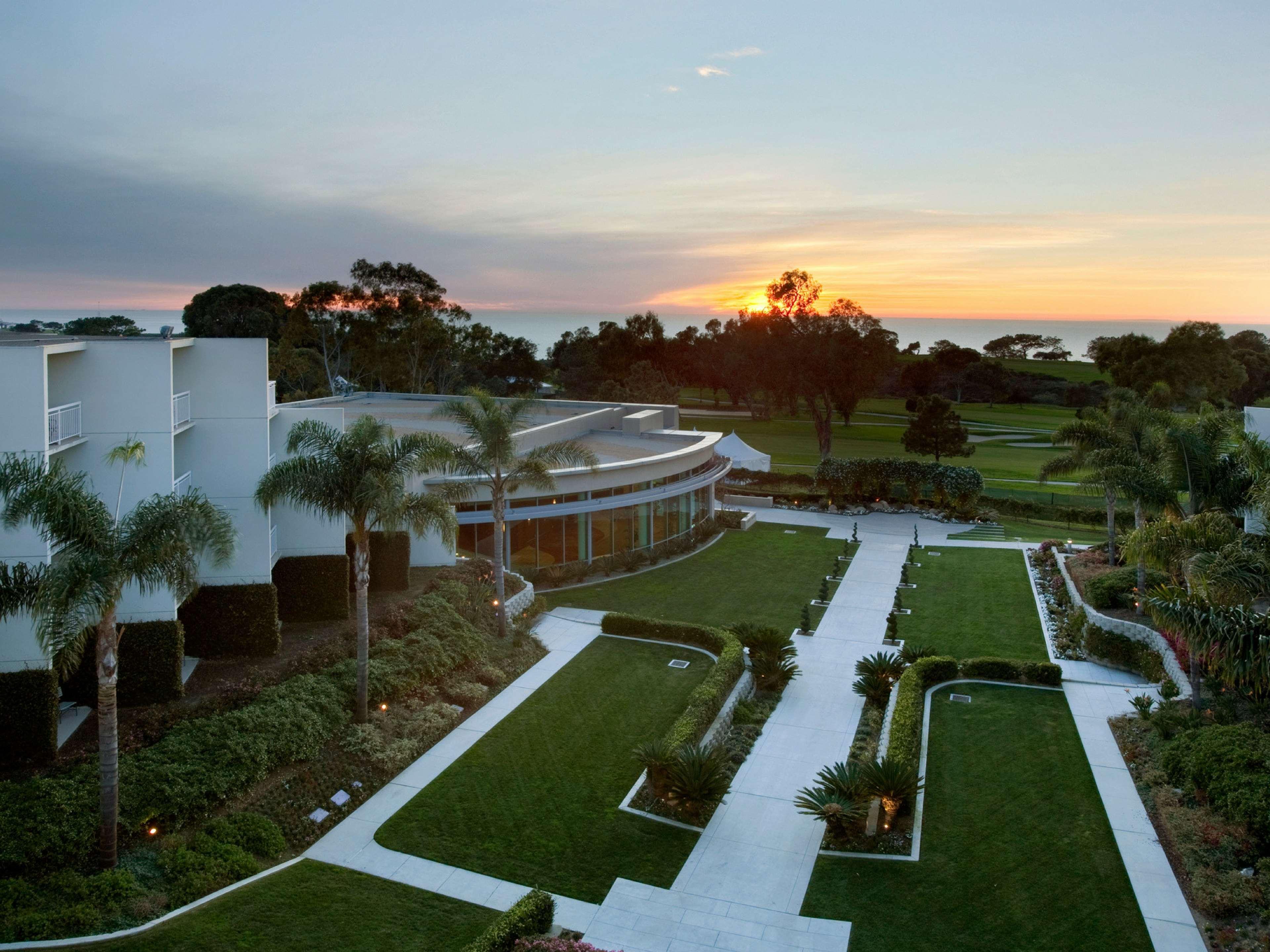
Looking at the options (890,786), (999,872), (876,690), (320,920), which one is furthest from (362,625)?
(999,872)

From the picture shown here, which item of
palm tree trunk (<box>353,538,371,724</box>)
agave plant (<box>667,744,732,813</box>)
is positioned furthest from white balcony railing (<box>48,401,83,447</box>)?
agave plant (<box>667,744,732,813</box>)

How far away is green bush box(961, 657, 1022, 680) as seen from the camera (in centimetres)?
2030

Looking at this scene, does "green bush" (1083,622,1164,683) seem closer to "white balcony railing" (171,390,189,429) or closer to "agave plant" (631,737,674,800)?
"agave plant" (631,737,674,800)

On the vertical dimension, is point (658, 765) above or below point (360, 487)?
below

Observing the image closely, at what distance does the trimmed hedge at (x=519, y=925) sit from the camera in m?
10.6

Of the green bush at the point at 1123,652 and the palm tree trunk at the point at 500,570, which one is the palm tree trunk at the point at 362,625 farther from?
the green bush at the point at 1123,652

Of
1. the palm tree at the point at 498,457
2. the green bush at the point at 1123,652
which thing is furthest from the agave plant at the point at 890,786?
the palm tree at the point at 498,457

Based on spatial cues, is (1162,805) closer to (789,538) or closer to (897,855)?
(897,855)

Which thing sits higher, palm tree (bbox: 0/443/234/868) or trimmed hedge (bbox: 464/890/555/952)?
palm tree (bbox: 0/443/234/868)

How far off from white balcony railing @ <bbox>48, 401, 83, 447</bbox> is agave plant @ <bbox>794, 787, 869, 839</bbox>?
1338 centimetres

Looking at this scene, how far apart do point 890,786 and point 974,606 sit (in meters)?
13.8

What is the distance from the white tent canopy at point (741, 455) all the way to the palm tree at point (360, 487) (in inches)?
1035

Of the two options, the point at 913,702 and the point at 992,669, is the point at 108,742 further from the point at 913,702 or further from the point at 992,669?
the point at 992,669

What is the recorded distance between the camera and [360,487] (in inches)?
629
